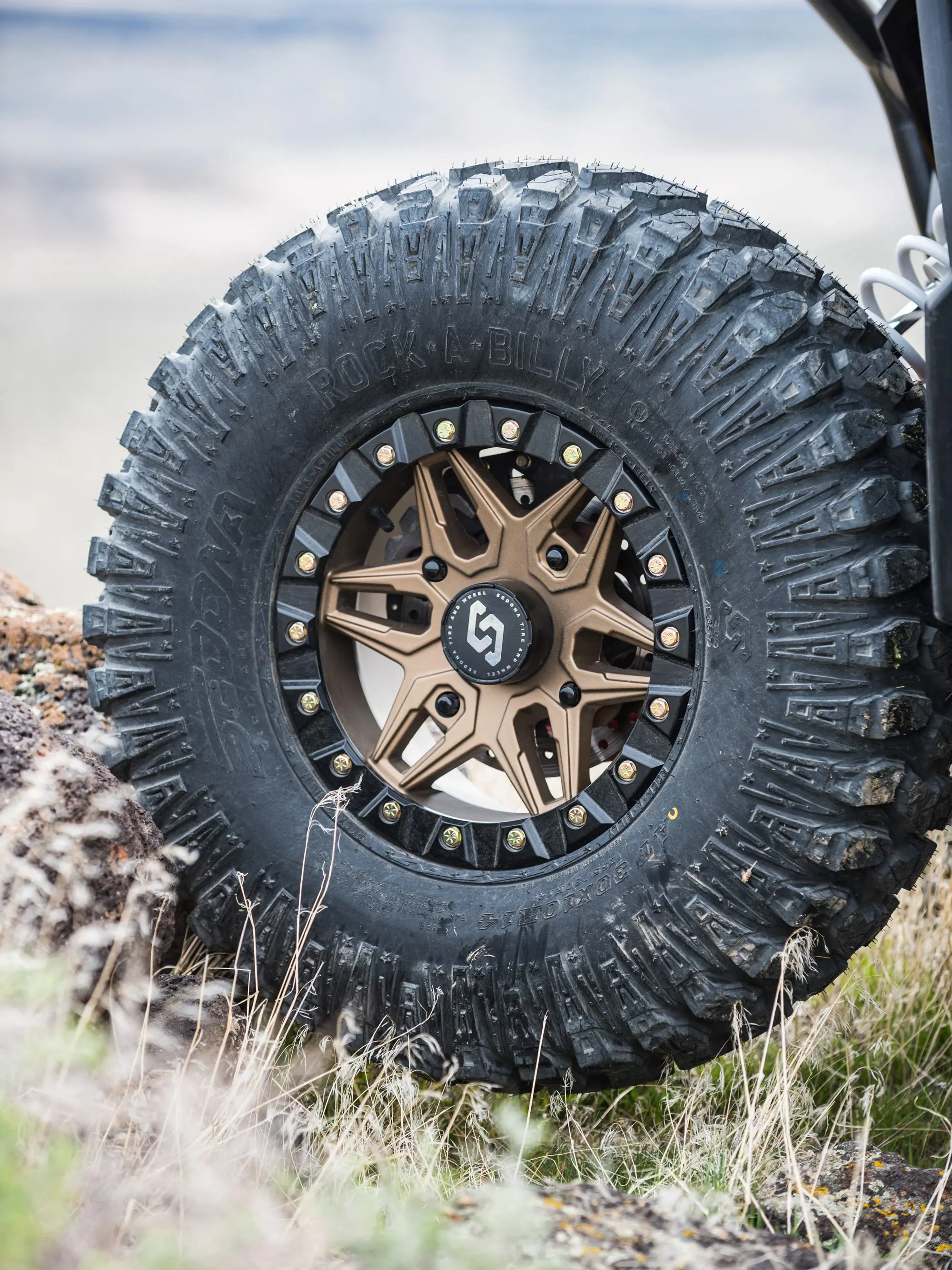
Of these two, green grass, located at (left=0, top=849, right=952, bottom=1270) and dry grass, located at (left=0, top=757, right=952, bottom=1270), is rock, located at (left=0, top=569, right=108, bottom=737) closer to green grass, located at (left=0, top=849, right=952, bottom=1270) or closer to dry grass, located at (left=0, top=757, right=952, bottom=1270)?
dry grass, located at (left=0, top=757, right=952, bottom=1270)

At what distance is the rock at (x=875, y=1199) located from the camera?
1.86 meters

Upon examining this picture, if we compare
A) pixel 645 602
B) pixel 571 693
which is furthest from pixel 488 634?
pixel 645 602

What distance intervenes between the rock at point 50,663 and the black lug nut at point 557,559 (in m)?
1.51

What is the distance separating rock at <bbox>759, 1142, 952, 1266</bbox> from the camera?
1.86 meters

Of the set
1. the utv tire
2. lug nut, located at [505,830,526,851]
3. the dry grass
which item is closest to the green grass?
the dry grass

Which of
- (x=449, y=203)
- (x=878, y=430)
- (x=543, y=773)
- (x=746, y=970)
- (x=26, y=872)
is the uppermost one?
(x=449, y=203)

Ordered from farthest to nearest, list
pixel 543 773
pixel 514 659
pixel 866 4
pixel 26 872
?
1. pixel 866 4
2. pixel 543 773
3. pixel 514 659
4. pixel 26 872

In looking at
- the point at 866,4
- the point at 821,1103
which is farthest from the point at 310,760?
the point at 866,4

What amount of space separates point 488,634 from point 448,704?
0.71ft

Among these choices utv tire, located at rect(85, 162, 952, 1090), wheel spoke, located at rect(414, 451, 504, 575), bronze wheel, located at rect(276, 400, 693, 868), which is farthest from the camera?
wheel spoke, located at rect(414, 451, 504, 575)

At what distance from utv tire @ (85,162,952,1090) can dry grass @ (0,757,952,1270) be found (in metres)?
0.15

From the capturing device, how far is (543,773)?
247 cm

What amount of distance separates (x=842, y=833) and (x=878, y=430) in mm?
678

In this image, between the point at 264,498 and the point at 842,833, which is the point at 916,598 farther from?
the point at 264,498
